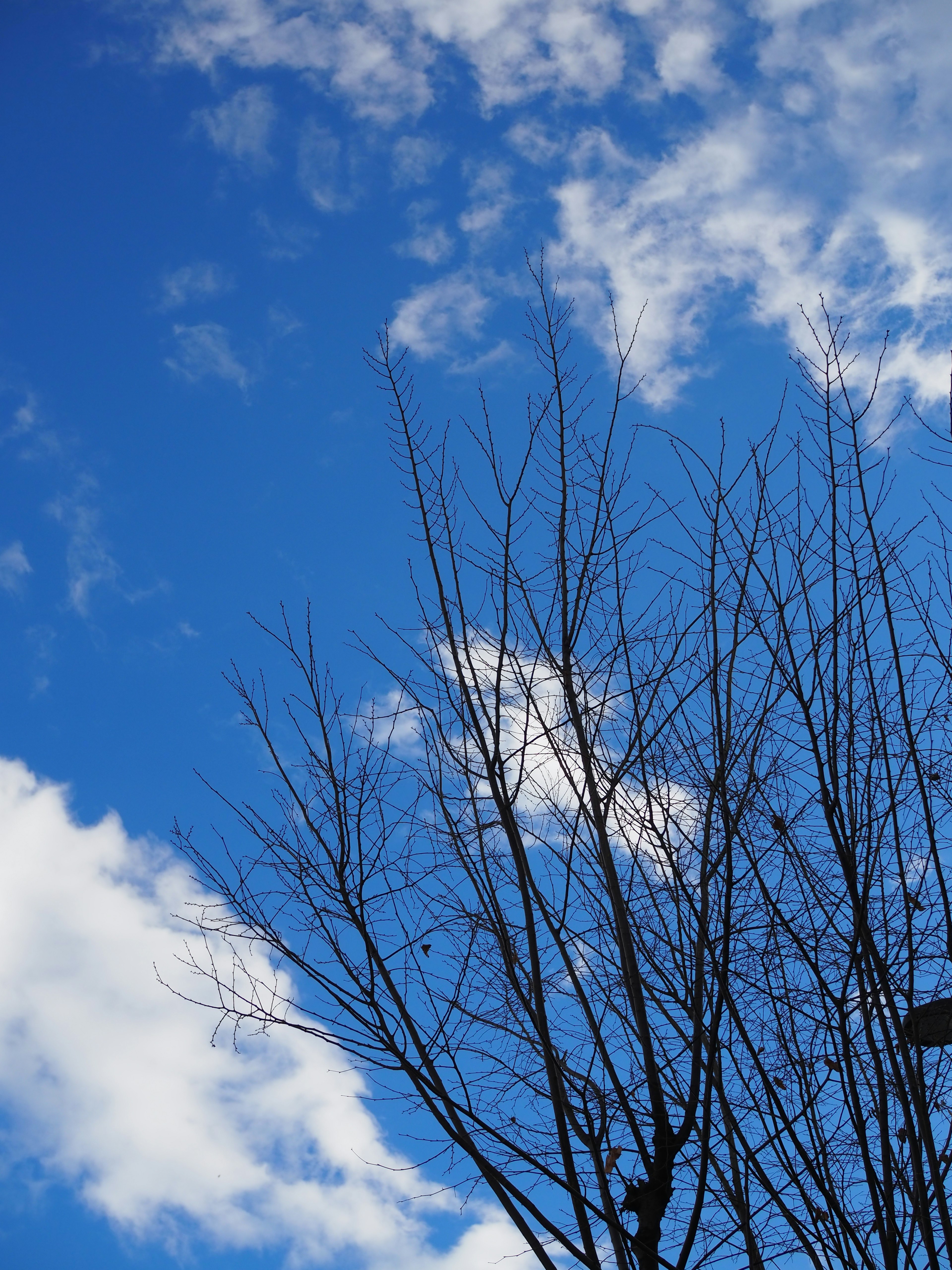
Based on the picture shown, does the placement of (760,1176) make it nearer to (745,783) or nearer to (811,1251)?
(811,1251)

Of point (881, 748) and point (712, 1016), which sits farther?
point (881, 748)

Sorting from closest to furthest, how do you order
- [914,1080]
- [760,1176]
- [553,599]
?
[914,1080]
[760,1176]
[553,599]

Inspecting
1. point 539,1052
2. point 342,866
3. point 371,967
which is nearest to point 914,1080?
point 539,1052

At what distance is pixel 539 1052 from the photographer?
128 inches

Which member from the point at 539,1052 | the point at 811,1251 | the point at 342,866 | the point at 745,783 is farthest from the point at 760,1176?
the point at 342,866

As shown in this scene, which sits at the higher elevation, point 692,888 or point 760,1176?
point 692,888

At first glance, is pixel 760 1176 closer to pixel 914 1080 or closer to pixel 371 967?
pixel 914 1080

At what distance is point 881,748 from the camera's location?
10.2 ft

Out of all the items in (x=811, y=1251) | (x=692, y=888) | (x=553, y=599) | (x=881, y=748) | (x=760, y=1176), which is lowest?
(x=811, y=1251)

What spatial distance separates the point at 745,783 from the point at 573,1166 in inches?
51.7

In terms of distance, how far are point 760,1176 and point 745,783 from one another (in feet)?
3.89

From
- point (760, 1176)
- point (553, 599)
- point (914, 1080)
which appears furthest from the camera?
point (553, 599)

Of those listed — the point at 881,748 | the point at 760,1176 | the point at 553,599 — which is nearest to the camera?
the point at 760,1176

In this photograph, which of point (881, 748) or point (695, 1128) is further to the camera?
point (881, 748)
